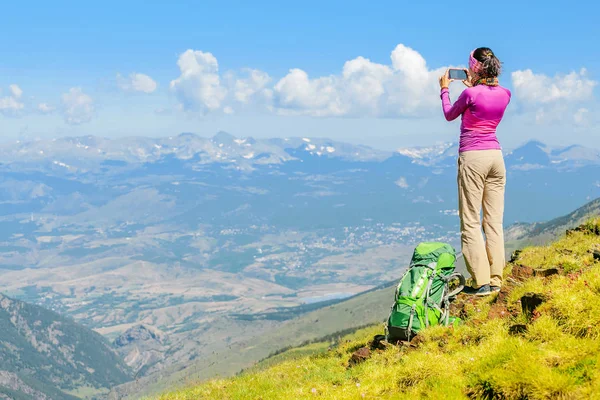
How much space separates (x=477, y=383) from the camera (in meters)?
7.57

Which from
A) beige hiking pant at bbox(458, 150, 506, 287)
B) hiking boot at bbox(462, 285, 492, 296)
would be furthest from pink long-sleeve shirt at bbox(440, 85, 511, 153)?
hiking boot at bbox(462, 285, 492, 296)

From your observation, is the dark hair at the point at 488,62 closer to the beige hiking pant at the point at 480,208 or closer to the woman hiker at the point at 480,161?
the woman hiker at the point at 480,161

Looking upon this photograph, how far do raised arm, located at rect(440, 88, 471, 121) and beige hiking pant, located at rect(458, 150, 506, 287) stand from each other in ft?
3.25

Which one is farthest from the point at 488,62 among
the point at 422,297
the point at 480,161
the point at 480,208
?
the point at 422,297

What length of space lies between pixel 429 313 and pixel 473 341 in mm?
1616

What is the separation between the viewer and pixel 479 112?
12.0 metres

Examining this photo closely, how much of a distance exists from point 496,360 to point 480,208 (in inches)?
222

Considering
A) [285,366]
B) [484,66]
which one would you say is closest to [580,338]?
[484,66]

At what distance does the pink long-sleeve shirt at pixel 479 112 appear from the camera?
11.8m

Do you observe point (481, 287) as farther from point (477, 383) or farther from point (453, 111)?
point (477, 383)

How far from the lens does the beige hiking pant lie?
12.3m

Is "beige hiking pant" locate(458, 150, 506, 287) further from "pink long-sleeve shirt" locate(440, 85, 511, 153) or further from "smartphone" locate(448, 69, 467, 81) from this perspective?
"smartphone" locate(448, 69, 467, 81)

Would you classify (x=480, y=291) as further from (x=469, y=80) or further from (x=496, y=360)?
(x=496, y=360)

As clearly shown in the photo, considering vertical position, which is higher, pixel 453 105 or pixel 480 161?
pixel 453 105
